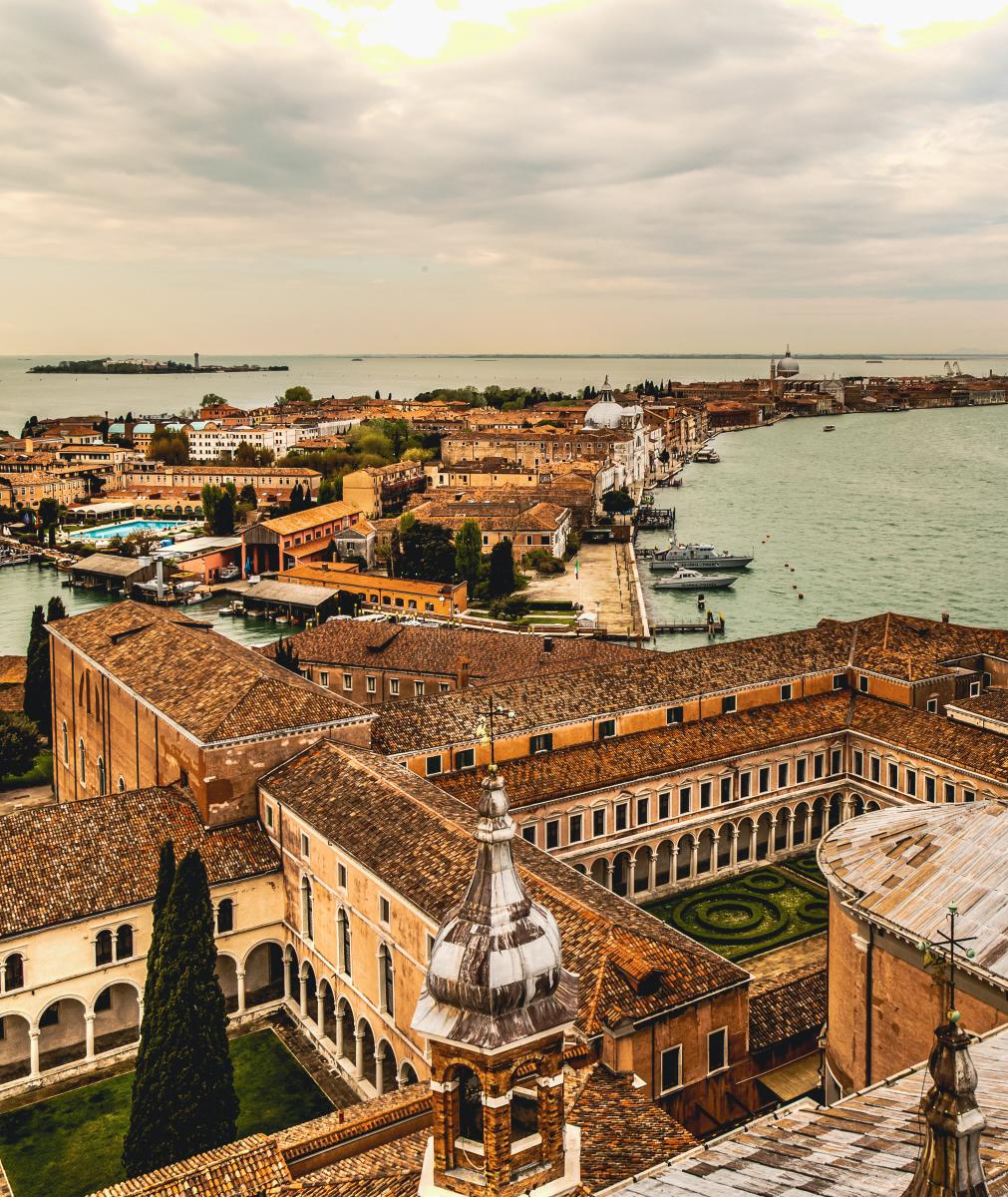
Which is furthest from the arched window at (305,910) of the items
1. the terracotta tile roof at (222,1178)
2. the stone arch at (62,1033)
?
the terracotta tile roof at (222,1178)

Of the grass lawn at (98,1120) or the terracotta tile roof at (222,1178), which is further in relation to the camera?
the grass lawn at (98,1120)

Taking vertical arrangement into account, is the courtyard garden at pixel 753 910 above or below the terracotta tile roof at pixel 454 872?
below

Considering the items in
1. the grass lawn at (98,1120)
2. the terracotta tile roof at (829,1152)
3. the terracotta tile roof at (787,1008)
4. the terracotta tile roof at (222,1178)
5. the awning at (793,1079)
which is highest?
the terracotta tile roof at (829,1152)

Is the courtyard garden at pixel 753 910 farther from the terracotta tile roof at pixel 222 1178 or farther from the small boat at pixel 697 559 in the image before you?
the small boat at pixel 697 559

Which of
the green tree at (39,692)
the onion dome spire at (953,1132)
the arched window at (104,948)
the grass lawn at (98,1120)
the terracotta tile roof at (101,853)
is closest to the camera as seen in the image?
the onion dome spire at (953,1132)

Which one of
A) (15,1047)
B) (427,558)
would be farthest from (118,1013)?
(427,558)

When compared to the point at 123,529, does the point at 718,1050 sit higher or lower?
lower

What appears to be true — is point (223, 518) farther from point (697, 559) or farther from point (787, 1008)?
point (787, 1008)
